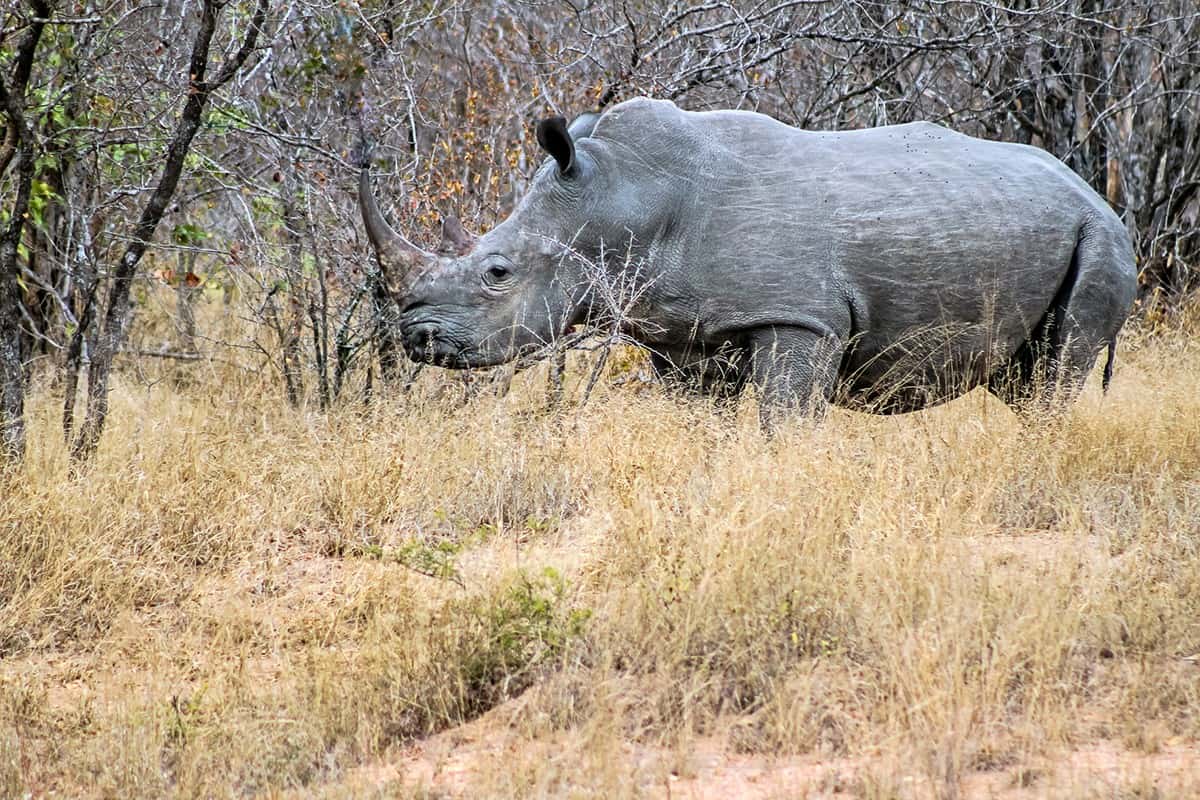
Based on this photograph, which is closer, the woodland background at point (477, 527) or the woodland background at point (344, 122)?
the woodland background at point (477, 527)

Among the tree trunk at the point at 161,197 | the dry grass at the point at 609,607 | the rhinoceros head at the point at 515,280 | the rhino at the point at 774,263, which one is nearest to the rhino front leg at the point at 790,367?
the rhino at the point at 774,263

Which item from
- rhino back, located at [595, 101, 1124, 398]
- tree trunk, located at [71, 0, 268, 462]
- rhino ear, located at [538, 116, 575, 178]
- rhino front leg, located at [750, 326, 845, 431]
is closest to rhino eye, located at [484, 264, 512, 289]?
rhino ear, located at [538, 116, 575, 178]

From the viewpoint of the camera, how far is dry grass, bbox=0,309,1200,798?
404cm

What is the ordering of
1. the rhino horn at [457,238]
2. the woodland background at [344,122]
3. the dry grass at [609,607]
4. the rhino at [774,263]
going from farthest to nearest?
the woodland background at [344,122] < the rhino horn at [457,238] < the rhino at [774,263] < the dry grass at [609,607]

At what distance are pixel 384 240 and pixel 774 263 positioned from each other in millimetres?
1551

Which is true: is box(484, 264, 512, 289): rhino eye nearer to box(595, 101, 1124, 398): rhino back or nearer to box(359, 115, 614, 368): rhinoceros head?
box(359, 115, 614, 368): rhinoceros head

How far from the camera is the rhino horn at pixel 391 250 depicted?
607cm

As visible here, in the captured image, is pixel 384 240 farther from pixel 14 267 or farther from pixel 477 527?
pixel 14 267

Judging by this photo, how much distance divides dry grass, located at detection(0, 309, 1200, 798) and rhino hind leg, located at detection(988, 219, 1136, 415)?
0.19 meters

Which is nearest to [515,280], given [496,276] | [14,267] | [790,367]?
[496,276]

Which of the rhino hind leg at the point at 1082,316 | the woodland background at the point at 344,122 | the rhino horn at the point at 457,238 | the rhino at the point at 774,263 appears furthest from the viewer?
the woodland background at the point at 344,122

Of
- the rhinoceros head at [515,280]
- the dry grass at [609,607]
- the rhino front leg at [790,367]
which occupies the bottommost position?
the dry grass at [609,607]

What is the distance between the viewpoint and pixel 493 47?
39.1 feet

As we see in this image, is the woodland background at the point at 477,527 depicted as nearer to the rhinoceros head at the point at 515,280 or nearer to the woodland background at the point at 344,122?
the woodland background at the point at 344,122
